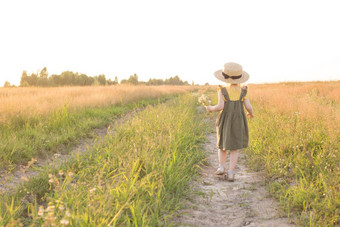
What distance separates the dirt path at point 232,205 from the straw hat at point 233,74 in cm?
167

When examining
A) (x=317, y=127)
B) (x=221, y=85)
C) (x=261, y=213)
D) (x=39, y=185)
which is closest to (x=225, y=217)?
(x=261, y=213)

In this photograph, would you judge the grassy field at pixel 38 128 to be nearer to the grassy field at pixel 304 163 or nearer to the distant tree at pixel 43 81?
the grassy field at pixel 304 163

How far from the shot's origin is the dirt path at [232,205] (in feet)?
10.4

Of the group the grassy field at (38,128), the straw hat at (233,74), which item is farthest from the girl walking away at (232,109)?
the grassy field at (38,128)

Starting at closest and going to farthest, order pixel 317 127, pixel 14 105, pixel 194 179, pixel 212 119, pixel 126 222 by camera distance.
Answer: pixel 126 222 → pixel 194 179 → pixel 317 127 → pixel 14 105 → pixel 212 119

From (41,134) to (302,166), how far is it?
5857mm

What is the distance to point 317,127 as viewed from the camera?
219 inches

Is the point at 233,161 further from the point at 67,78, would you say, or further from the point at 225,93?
the point at 67,78

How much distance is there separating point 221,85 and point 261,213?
2.17 meters

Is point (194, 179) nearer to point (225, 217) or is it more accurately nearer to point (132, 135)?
point (225, 217)

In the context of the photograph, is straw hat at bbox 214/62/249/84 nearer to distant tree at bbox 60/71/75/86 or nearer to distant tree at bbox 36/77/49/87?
distant tree at bbox 36/77/49/87

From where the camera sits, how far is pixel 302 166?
13.7 ft

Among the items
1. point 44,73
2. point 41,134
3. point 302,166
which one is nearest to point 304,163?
point 302,166

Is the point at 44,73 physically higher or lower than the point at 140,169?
higher
